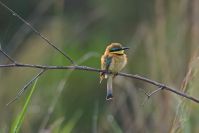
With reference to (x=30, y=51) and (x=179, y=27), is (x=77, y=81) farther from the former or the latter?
(x=179, y=27)

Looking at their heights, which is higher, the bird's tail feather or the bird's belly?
the bird's belly

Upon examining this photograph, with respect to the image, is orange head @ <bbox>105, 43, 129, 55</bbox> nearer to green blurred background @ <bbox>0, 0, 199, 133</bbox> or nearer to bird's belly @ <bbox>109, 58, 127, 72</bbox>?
bird's belly @ <bbox>109, 58, 127, 72</bbox>

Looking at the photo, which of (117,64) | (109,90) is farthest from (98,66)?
(109,90)

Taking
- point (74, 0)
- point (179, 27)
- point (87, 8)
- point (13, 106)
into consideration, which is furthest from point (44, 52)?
point (74, 0)

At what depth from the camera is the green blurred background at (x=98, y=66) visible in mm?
3760

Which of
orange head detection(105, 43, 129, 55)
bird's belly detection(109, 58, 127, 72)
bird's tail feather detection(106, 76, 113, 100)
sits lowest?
bird's tail feather detection(106, 76, 113, 100)

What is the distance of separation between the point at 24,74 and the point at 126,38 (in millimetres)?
2543

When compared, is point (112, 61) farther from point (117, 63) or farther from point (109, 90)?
point (109, 90)

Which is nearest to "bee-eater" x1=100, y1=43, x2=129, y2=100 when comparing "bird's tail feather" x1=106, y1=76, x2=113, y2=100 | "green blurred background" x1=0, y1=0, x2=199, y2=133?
"bird's tail feather" x1=106, y1=76, x2=113, y2=100

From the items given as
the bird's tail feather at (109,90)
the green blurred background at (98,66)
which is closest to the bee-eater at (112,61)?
the bird's tail feather at (109,90)

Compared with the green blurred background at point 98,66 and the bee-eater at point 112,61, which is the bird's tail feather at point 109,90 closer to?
the bee-eater at point 112,61

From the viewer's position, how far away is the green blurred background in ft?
12.3

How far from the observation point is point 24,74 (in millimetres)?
6996

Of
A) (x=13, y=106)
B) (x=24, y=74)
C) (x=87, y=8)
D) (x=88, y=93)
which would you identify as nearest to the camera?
(x=13, y=106)
